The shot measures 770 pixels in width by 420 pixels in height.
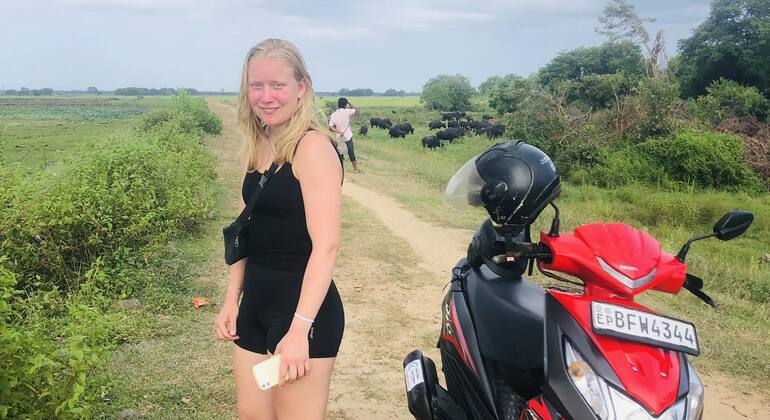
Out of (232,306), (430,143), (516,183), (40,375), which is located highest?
(516,183)

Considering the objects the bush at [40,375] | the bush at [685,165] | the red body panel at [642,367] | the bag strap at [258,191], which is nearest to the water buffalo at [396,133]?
the bush at [685,165]

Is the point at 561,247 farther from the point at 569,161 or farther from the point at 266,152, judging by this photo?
the point at 569,161

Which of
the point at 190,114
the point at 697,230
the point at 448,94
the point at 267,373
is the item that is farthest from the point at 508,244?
the point at 448,94

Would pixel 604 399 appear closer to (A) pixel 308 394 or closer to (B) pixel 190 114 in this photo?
(A) pixel 308 394

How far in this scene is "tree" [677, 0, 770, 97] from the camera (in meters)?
15.7

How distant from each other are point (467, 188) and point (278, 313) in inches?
31.2

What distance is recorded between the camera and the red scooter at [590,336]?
1.54 m

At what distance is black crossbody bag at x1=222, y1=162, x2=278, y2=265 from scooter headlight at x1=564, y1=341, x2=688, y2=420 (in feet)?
3.42

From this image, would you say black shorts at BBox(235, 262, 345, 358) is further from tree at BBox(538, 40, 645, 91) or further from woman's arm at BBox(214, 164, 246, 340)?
tree at BBox(538, 40, 645, 91)

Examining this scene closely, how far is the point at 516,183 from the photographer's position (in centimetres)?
189

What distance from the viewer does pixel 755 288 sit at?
18.8ft

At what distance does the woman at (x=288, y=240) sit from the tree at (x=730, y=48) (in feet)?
55.2

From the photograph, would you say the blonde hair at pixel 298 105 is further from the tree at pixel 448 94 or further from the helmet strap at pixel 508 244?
the tree at pixel 448 94

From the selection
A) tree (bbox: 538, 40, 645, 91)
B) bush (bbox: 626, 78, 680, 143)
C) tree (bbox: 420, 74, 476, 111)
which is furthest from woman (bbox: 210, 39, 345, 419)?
tree (bbox: 420, 74, 476, 111)
